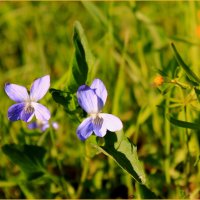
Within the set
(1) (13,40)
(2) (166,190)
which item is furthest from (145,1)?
(2) (166,190)

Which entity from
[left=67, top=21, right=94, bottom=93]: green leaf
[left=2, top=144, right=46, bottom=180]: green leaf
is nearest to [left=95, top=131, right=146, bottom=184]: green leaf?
[left=67, top=21, right=94, bottom=93]: green leaf

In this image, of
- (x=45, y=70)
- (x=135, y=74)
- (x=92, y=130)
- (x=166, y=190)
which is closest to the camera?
(x=92, y=130)

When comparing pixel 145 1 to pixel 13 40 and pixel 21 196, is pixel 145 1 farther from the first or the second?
pixel 21 196

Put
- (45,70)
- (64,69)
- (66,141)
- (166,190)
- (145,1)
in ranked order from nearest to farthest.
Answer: (166,190)
(66,141)
(45,70)
(64,69)
(145,1)

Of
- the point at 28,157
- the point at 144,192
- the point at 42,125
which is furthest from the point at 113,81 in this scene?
the point at 144,192

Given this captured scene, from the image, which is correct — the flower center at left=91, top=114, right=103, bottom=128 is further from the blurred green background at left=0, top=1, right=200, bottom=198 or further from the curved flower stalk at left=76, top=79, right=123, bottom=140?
the blurred green background at left=0, top=1, right=200, bottom=198

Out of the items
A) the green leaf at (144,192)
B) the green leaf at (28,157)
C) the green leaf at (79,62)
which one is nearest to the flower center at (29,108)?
the green leaf at (79,62)

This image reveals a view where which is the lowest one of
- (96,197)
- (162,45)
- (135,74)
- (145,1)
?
(96,197)

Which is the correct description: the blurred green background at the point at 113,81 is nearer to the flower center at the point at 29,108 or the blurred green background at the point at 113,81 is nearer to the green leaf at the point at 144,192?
the green leaf at the point at 144,192
